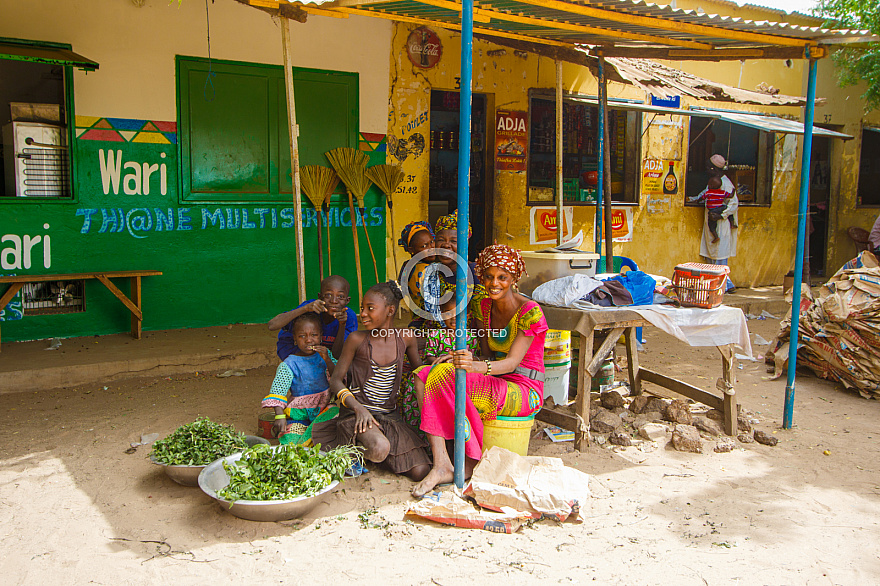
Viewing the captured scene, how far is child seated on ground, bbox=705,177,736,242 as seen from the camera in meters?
9.35

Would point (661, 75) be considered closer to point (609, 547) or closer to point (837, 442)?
point (837, 442)

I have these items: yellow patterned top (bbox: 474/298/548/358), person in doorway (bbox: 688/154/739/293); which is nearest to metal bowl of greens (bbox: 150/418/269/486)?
yellow patterned top (bbox: 474/298/548/358)

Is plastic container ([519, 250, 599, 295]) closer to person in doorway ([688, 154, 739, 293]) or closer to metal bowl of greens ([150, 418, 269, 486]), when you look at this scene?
metal bowl of greens ([150, 418, 269, 486])

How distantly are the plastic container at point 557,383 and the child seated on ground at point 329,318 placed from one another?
1.28 meters

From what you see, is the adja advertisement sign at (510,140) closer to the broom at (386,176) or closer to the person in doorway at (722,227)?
the broom at (386,176)

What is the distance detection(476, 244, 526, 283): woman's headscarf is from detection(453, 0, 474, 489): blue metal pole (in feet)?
1.41

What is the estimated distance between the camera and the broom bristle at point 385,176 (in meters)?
6.86

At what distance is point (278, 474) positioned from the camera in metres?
3.02

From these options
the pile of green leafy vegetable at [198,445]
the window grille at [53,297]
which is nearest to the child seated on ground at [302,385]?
the pile of green leafy vegetable at [198,445]

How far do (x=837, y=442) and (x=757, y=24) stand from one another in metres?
2.61

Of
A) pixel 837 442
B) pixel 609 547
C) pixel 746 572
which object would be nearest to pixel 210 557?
pixel 609 547

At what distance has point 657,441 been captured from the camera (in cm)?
424

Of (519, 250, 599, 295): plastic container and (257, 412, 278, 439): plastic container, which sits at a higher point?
(519, 250, 599, 295): plastic container

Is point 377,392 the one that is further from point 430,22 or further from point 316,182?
point 316,182
